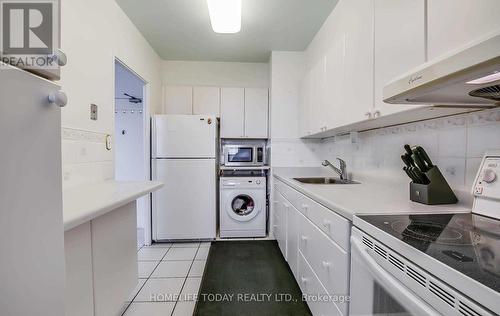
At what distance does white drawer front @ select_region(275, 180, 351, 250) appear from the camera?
105cm

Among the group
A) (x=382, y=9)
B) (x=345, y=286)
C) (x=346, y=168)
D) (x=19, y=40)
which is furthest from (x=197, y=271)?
(x=382, y=9)

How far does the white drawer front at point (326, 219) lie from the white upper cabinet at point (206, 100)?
189 centimetres

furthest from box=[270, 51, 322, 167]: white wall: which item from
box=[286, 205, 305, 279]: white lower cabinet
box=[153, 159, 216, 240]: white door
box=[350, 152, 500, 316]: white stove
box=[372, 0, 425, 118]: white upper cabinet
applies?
box=[350, 152, 500, 316]: white stove

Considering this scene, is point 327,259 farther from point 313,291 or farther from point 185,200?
point 185,200

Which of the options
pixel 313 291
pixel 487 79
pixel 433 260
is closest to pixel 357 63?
pixel 487 79

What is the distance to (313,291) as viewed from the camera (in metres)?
1.47

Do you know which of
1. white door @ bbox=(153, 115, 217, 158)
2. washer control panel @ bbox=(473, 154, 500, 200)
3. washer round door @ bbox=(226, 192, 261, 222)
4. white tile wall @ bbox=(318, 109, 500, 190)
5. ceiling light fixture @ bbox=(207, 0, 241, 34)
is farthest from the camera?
washer round door @ bbox=(226, 192, 261, 222)

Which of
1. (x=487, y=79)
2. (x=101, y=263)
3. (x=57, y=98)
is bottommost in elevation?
(x=101, y=263)

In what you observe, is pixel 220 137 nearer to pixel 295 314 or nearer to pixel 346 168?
pixel 346 168

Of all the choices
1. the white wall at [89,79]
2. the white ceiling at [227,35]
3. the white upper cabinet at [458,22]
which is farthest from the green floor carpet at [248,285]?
the white ceiling at [227,35]

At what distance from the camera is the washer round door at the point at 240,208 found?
3006mm

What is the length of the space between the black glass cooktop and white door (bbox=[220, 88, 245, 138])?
2522mm

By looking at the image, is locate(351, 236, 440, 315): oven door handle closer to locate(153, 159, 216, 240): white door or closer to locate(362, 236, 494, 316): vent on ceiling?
locate(362, 236, 494, 316): vent on ceiling

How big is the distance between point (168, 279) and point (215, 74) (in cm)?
271
